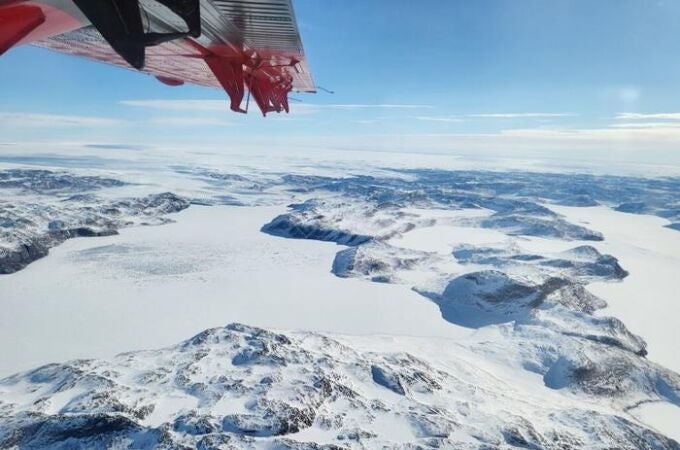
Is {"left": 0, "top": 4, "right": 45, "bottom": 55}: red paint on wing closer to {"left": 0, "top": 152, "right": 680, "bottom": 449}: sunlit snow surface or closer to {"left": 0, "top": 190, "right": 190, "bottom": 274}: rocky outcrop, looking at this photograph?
{"left": 0, "top": 152, "right": 680, "bottom": 449}: sunlit snow surface

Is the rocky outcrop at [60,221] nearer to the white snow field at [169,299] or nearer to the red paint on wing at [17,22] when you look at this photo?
the white snow field at [169,299]

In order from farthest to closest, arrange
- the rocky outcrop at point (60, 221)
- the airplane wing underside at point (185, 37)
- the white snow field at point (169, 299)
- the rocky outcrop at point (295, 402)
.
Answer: the rocky outcrop at point (60, 221) → the white snow field at point (169, 299) → the rocky outcrop at point (295, 402) → the airplane wing underside at point (185, 37)

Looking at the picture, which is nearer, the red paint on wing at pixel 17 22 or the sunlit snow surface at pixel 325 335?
the red paint on wing at pixel 17 22

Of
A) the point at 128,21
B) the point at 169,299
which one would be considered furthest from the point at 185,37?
the point at 169,299

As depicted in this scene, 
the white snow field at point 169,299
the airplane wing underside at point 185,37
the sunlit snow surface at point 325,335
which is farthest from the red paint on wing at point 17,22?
the white snow field at point 169,299

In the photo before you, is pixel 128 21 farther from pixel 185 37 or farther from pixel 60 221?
pixel 60 221

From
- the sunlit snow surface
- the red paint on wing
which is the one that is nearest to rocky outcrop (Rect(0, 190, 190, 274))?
the sunlit snow surface

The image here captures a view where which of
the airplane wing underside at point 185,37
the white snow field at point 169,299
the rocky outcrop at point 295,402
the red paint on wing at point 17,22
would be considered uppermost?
→ the airplane wing underside at point 185,37
